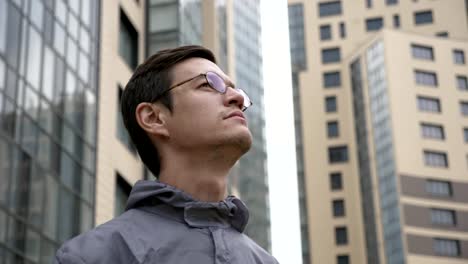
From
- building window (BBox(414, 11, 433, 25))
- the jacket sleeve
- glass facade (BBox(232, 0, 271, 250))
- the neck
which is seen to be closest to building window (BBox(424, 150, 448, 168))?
glass facade (BBox(232, 0, 271, 250))

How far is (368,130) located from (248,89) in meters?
12.6

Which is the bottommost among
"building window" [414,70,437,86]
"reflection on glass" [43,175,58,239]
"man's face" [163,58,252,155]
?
"man's face" [163,58,252,155]

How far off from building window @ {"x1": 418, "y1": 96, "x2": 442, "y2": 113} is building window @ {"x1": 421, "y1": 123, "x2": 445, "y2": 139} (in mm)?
1232

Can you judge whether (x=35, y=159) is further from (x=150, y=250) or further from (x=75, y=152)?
(x=150, y=250)

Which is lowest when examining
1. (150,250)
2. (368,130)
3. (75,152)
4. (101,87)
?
(150,250)

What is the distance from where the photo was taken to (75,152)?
1945 cm

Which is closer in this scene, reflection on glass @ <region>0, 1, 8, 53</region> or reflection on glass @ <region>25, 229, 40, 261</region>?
reflection on glass @ <region>0, 1, 8, 53</region>

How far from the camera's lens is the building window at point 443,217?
188 feet

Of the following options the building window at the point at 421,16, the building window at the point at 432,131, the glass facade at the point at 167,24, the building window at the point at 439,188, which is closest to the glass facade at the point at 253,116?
the building window at the point at 432,131

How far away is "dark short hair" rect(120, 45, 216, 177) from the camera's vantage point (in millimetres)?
2705

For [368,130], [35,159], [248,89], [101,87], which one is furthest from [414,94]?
[35,159]

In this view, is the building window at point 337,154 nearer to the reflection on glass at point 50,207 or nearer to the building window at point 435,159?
the building window at point 435,159

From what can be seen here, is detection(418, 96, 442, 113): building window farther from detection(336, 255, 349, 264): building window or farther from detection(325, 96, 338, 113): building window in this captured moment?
detection(336, 255, 349, 264): building window

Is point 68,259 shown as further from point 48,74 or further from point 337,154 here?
point 337,154
